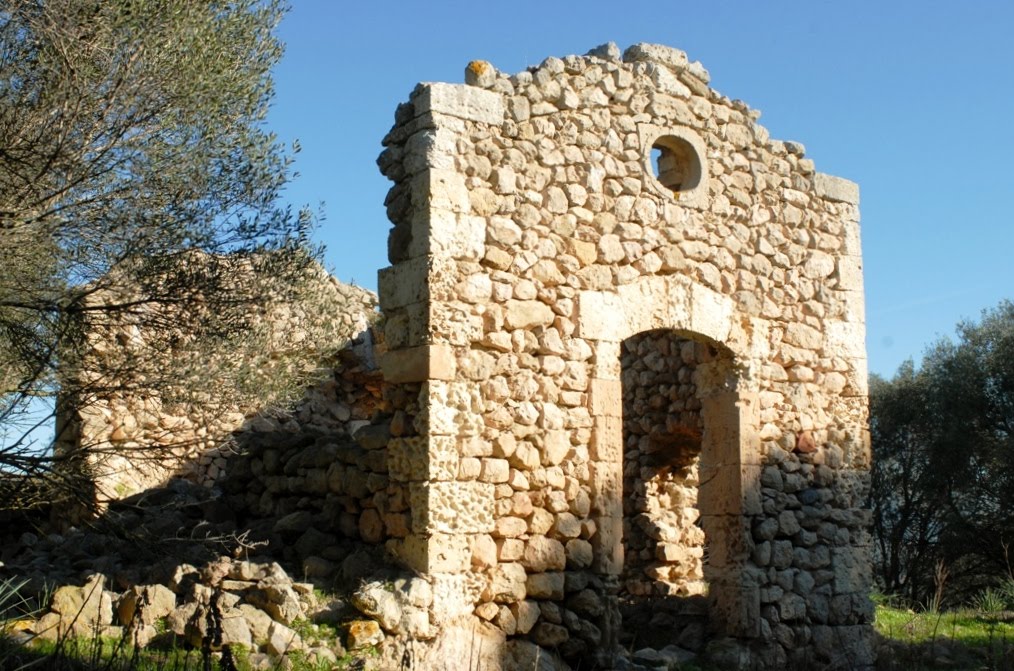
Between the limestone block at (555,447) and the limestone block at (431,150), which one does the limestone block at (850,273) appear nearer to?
the limestone block at (555,447)

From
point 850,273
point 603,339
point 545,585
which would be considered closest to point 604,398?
point 603,339

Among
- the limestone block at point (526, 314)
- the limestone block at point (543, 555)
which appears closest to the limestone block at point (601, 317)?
the limestone block at point (526, 314)

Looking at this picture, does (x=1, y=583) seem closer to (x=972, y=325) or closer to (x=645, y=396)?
(x=645, y=396)

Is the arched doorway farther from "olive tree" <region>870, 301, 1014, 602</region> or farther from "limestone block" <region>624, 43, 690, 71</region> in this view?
"olive tree" <region>870, 301, 1014, 602</region>

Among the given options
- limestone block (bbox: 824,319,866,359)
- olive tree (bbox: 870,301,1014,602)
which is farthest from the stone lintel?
olive tree (bbox: 870,301,1014,602)

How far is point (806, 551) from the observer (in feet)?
29.8

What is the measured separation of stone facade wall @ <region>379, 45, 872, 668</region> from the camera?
722cm

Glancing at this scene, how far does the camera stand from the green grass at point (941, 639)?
898cm

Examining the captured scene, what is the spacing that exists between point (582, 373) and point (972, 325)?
12.3 metres

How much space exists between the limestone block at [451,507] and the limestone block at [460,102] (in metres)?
2.56

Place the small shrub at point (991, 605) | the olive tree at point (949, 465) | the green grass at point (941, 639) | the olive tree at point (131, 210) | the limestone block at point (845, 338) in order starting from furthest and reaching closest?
the olive tree at point (949, 465), the small shrub at point (991, 605), the limestone block at point (845, 338), the green grass at point (941, 639), the olive tree at point (131, 210)

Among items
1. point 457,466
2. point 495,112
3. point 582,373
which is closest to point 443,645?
point 457,466

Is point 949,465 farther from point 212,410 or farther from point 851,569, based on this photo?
point 212,410

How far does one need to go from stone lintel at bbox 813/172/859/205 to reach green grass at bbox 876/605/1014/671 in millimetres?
3824
